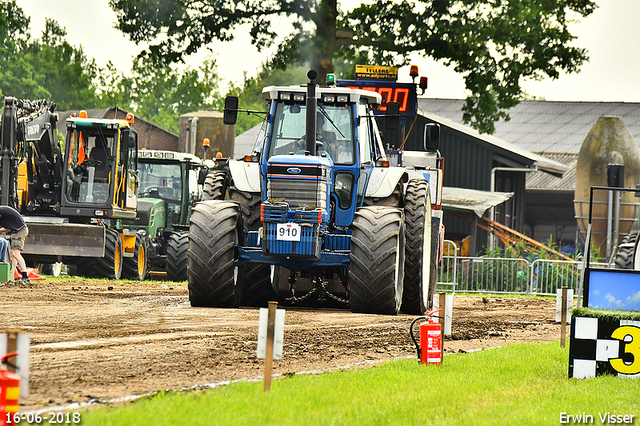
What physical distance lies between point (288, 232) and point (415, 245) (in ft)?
7.26

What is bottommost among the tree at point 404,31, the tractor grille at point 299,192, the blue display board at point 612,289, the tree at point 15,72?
the blue display board at point 612,289

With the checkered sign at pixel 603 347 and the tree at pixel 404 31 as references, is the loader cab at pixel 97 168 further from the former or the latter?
the checkered sign at pixel 603 347

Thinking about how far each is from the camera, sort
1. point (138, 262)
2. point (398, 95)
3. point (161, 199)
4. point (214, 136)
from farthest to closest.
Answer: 1. point (214, 136)
2. point (161, 199)
3. point (138, 262)
4. point (398, 95)

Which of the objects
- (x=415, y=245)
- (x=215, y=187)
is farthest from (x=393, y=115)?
(x=215, y=187)

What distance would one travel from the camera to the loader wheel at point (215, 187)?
14.2m

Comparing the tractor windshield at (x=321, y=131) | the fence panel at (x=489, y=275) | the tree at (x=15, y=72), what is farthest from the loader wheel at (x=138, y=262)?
the tree at (x=15, y=72)

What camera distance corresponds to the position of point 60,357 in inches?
308

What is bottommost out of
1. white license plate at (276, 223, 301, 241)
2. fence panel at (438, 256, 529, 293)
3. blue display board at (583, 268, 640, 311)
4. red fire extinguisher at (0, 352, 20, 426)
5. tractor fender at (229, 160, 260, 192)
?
fence panel at (438, 256, 529, 293)

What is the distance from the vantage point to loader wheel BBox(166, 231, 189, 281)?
74.1ft

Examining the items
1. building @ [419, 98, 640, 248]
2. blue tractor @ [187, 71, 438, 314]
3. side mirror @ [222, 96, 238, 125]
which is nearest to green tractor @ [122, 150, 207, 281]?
blue tractor @ [187, 71, 438, 314]

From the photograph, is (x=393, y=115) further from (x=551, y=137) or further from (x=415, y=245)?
(x=551, y=137)

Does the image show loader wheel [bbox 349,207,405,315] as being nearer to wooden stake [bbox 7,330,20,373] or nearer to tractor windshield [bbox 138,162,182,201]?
wooden stake [bbox 7,330,20,373]

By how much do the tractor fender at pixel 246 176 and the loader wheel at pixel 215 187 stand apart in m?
0.44

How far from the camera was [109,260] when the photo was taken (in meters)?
21.3
